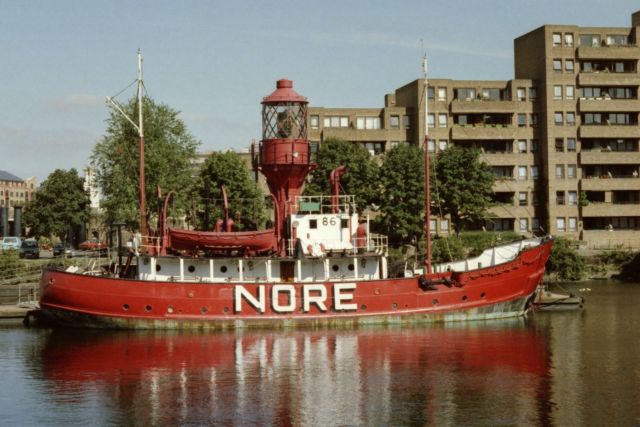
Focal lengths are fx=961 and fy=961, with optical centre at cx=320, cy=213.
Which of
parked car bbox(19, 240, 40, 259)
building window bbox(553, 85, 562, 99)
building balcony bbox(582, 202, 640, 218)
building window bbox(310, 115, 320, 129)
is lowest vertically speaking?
parked car bbox(19, 240, 40, 259)

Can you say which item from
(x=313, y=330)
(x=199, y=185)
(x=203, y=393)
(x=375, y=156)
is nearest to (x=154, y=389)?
(x=203, y=393)

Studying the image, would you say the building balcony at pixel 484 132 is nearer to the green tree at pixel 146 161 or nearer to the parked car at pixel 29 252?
the green tree at pixel 146 161

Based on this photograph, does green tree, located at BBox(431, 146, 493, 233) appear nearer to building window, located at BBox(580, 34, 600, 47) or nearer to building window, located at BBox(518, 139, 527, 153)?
building window, located at BBox(518, 139, 527, 153)

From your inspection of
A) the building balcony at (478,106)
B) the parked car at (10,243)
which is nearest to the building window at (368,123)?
the building balcony at (478,106)

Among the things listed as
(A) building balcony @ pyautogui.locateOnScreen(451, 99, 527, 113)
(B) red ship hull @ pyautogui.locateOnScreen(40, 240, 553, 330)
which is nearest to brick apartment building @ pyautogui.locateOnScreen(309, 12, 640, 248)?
(A) building balcony @ pyautogui.locateOnScreen(451, 99, 527, 113)

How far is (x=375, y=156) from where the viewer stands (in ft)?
343

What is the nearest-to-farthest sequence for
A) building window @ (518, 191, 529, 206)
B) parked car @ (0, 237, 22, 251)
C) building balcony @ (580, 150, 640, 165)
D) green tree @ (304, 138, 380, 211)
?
green tree @ (304, 138, 380, 211)
parked car @ (0, 237, 22, 251)
building balcony @ (580, 150, 640, 165)
building window @ (518, 191, 529, 206)

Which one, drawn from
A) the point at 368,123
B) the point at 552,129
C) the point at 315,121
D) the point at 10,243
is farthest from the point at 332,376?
the point at 10,243

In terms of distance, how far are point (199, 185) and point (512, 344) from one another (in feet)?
150

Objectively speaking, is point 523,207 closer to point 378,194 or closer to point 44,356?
point 378,194

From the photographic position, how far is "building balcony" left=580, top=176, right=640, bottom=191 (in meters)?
106

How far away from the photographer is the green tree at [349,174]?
91000 millimetres

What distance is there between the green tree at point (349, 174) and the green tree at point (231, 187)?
6746 mm

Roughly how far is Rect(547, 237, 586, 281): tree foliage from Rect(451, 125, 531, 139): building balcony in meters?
21.3
